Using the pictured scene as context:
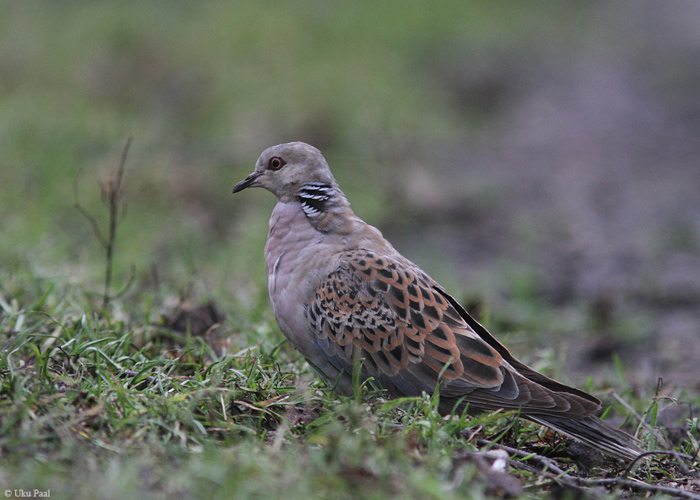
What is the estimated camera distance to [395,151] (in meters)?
10.3

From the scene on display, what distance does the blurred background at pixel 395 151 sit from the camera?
666 cm

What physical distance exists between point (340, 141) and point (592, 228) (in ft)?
11.0

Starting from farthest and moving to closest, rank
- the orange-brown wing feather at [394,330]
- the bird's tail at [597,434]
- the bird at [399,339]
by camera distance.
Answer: the orange-brown wing feather at [394,330] < the bird at [399,339] < the bird's tail at [597,434]

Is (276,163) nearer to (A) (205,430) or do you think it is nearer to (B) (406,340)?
(B) (406,340)

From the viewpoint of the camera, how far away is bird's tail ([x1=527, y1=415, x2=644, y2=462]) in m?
3.73

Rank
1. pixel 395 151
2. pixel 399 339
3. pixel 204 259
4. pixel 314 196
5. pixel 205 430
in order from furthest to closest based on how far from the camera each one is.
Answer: pixel 395 151 < pixel 204 259 < pixel 314 196 < pixel 399 339 < pixel 205 430

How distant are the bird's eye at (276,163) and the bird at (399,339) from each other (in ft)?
1.49

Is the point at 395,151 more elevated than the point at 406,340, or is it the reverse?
the point at 395,151

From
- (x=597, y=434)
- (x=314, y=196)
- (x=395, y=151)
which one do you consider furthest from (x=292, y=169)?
(x=395, y=151)

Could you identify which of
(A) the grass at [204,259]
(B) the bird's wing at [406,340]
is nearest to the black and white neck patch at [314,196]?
(B) the bird's wing at [406,340]

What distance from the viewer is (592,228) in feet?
30.1

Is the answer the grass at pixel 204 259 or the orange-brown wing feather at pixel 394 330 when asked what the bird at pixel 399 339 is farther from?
the grass at pixel 204 259

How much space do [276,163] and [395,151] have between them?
581 centimetres

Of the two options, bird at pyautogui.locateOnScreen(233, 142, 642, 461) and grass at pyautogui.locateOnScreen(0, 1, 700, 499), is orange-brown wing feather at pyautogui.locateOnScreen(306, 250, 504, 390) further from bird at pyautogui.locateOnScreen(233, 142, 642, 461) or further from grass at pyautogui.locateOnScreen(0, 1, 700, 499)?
grass at pyautogui.locateOnScreen(0, 1, 700, 499)
